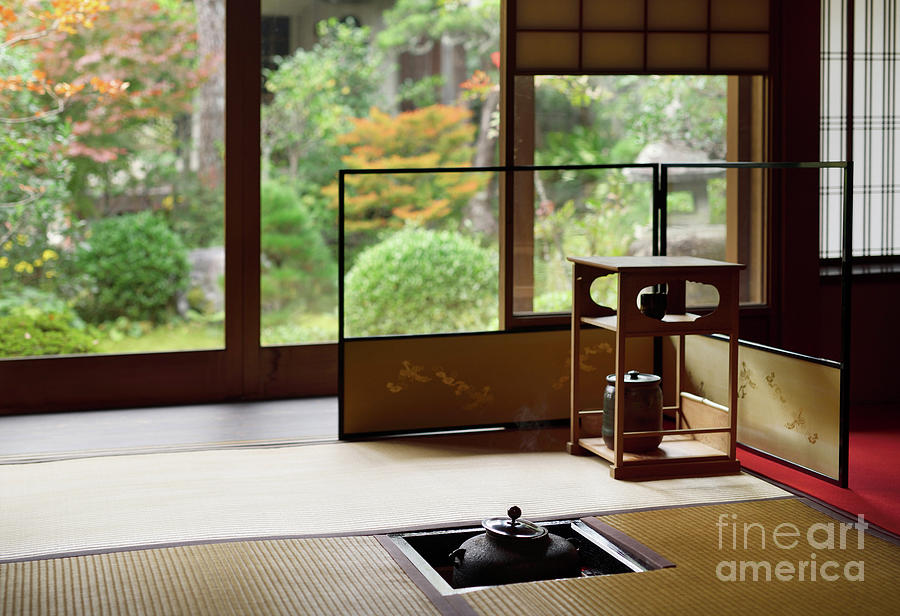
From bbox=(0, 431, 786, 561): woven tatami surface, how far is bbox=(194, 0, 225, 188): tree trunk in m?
1.62

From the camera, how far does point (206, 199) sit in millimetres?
4953

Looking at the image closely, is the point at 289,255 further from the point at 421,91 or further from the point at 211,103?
the point at 421,91

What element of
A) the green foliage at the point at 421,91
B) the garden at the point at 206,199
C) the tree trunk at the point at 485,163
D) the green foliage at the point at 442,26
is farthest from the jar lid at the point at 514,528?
the green foliage at the point at 442,26

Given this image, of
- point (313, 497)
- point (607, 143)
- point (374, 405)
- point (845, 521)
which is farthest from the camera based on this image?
point (607, 143)

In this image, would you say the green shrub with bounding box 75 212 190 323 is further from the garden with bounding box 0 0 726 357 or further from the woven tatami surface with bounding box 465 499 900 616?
the woven tatami surface with bounding box 465 499 900 616

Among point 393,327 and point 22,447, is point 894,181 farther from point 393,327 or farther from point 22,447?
point 22,447

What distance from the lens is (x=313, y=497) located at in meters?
3.34

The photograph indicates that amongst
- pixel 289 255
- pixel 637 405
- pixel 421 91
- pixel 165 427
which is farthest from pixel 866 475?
pixel 421 91

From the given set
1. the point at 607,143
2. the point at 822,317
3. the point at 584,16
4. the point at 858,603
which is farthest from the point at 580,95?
the point at 858,603

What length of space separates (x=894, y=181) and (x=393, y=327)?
2.52 m

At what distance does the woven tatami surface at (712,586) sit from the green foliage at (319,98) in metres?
3.24

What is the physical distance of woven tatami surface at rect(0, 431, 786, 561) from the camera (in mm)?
3031
